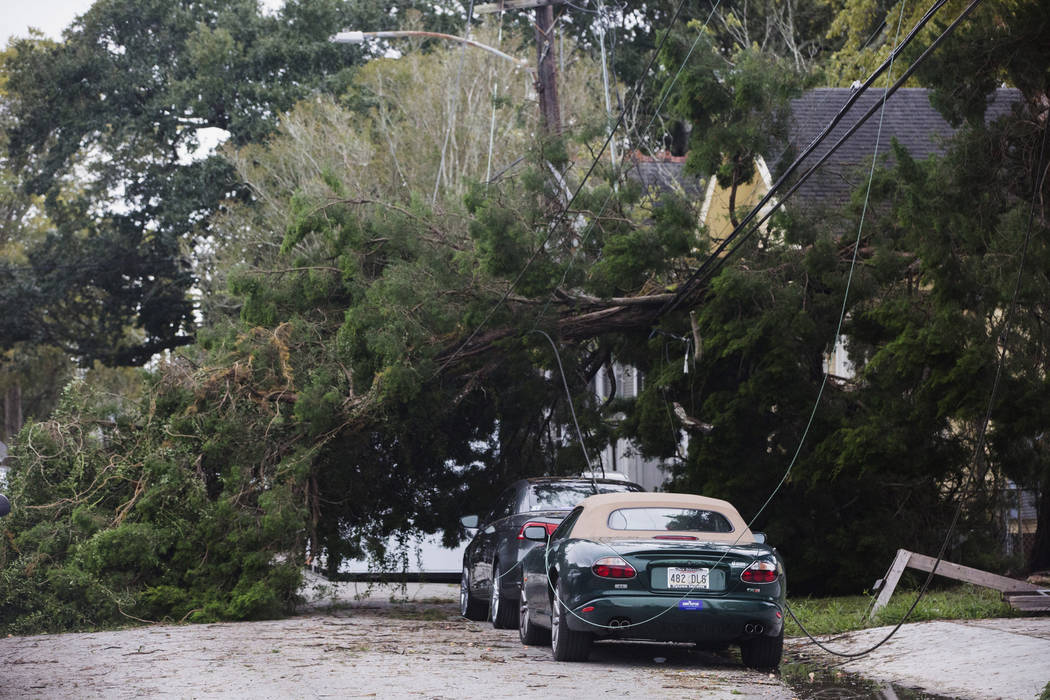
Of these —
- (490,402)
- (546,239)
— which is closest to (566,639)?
(546,239)

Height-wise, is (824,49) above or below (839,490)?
above

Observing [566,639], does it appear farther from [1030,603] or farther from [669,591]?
[1030,603]

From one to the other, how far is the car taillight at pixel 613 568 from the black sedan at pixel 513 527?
2647 millimetres

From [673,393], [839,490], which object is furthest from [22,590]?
[839,490]

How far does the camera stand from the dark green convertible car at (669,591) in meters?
10.9

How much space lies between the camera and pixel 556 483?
1553 centimetres

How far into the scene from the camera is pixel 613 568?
1103 cm

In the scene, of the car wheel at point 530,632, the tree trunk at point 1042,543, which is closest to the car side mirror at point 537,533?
the car wheel at point 530,632

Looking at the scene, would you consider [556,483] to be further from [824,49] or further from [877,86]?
[824,49]

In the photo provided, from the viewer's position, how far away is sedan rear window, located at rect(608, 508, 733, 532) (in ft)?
38.9

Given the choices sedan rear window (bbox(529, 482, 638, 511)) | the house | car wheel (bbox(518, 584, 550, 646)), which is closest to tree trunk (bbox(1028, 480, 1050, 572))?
the house

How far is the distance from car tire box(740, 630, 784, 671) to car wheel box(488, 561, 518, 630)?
A: 4170 mm

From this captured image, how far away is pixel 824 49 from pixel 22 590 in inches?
1392

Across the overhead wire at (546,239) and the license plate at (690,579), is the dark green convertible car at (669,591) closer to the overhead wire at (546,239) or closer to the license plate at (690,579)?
the license plate at (690,579)
